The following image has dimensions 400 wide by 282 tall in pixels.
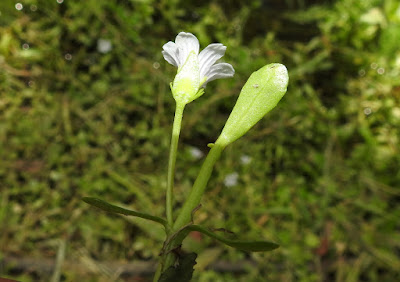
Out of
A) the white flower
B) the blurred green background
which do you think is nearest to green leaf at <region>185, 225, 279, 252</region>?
the white flower

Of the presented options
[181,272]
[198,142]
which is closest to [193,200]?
[181,272]

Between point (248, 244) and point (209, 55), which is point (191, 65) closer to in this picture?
point (209, 55)

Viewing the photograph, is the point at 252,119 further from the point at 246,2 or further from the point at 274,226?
the point at 246,2

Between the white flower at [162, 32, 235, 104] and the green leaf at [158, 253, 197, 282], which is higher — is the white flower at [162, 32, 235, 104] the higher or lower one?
the higher one

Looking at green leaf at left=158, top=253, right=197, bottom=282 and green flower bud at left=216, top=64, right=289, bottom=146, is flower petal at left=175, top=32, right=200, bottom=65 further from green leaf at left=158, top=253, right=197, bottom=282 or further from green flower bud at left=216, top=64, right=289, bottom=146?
green leaf at left=158, top=253, right=197, bottom=282

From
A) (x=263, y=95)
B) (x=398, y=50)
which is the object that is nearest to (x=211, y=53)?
(x=263, y=95)
